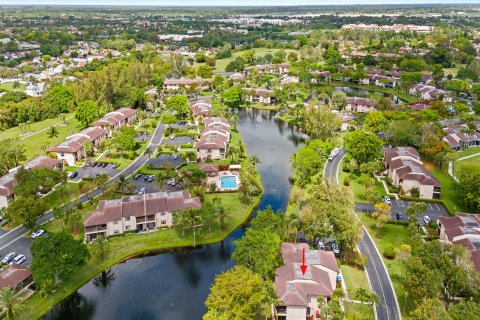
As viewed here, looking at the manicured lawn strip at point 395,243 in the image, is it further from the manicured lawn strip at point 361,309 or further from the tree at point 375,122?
the tree at point 375,122

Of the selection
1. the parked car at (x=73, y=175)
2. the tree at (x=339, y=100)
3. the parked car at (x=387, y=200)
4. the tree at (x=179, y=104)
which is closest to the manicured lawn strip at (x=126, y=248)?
the parked car at (x=387, y=200)

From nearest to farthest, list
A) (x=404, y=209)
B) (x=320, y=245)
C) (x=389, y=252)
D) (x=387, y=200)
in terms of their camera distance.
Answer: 1. (x=389, y=252)
2. (x=320, y=245)
3. (x=404, y=209)
4. (x=387, y=200)

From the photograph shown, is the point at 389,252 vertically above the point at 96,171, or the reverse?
the point at 389,252

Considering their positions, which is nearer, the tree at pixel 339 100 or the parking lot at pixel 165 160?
the parking lot at pixel 165 160

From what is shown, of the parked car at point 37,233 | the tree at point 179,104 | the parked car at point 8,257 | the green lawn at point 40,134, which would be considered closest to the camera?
the parked car at point 8,257

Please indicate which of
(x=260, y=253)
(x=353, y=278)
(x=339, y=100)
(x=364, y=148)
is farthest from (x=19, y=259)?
(x=339, y=100)

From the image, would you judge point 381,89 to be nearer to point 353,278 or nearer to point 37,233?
point 353,278
